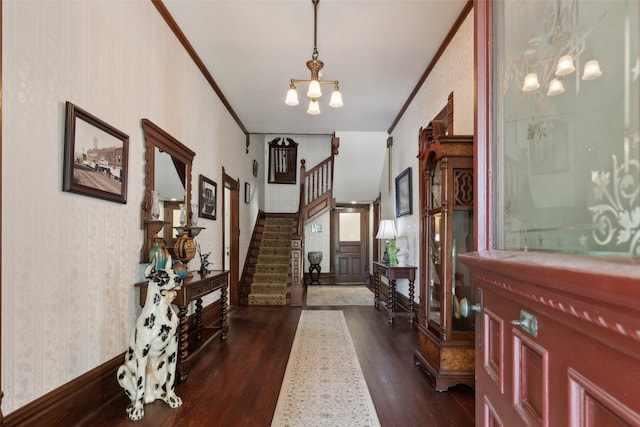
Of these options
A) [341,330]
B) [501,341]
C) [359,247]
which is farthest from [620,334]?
[359,247]

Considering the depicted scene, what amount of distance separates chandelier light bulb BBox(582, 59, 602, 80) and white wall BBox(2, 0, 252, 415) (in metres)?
2.23

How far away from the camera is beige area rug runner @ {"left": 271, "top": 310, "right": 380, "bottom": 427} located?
92.1 inches

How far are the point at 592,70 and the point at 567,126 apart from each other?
0.36 feet

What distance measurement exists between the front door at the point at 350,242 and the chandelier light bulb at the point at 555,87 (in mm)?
8843

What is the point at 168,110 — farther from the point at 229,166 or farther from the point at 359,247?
the point at 359,247

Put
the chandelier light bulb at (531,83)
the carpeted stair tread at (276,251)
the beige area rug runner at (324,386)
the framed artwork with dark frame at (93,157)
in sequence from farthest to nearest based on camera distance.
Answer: the carpeted stair tread at (276,251)
the beige area rug runner at (324,386)
the framed artwork with dark frame at (93,157)
the chandelier light bulb at (531,83)

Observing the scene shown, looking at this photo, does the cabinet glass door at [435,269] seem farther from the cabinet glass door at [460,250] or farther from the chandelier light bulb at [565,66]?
the chandelier light bulb at [565,66]

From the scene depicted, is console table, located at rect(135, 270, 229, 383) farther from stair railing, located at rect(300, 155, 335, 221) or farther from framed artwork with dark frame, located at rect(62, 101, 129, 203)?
stair railing, located at rect(300, 155, 335, 221)

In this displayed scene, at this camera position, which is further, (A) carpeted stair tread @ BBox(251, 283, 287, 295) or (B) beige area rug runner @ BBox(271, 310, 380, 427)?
(A) carpeted stair tread @ BBox(251, 283, 287, 295)

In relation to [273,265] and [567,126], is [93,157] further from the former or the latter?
[273,265]

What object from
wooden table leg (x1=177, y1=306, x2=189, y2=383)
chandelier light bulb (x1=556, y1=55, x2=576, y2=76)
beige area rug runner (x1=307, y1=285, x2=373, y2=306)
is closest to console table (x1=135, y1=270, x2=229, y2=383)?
wooden table leg (x1=177, y1=306, x2=189, y2=383)

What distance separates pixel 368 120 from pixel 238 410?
17.3 feet

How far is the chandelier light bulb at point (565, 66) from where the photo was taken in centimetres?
68

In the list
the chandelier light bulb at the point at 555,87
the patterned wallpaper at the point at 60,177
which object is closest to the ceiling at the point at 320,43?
the patterned wallpaper at the point at 60,177
